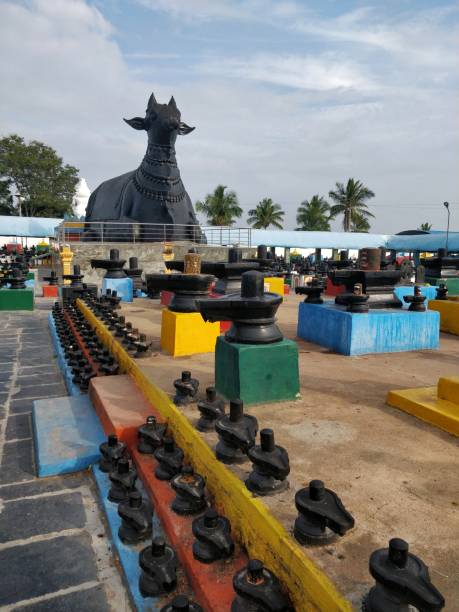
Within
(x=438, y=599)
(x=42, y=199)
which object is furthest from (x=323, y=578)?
(x=42, y=199)

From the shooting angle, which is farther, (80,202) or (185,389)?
(80,202)

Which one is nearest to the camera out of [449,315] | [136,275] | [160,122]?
[449,315]

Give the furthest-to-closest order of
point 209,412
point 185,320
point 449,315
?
point 449,315 → point 185,320 → point 209,412

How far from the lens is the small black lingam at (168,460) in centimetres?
272

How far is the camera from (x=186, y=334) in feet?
16.3

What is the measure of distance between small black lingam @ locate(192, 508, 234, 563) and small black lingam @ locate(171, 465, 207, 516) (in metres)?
0.26

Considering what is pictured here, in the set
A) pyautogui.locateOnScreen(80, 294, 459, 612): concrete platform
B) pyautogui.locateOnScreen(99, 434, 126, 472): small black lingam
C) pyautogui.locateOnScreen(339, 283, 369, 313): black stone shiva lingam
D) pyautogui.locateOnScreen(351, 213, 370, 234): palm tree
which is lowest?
pyautogui.locateOnScreen(99, 434, 126, 472): small black lingam

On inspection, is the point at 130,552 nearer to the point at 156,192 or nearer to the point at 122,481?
the point at 122,481

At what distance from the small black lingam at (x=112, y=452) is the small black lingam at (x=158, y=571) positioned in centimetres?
103

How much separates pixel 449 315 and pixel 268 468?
5655 mm

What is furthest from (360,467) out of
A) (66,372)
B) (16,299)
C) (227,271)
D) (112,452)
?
(16,299)

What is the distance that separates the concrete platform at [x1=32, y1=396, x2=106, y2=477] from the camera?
347 cm

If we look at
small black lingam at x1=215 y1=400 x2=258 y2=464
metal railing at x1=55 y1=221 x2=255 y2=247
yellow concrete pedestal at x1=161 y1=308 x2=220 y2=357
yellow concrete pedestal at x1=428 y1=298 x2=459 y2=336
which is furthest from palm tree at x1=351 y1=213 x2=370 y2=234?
small black lingam at x1=215 y1=400 x2=258 y2=464

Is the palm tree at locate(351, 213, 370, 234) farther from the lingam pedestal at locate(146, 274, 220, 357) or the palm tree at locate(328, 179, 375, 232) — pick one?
the lingam pedestal at locate(146, 274, 220, 357)
